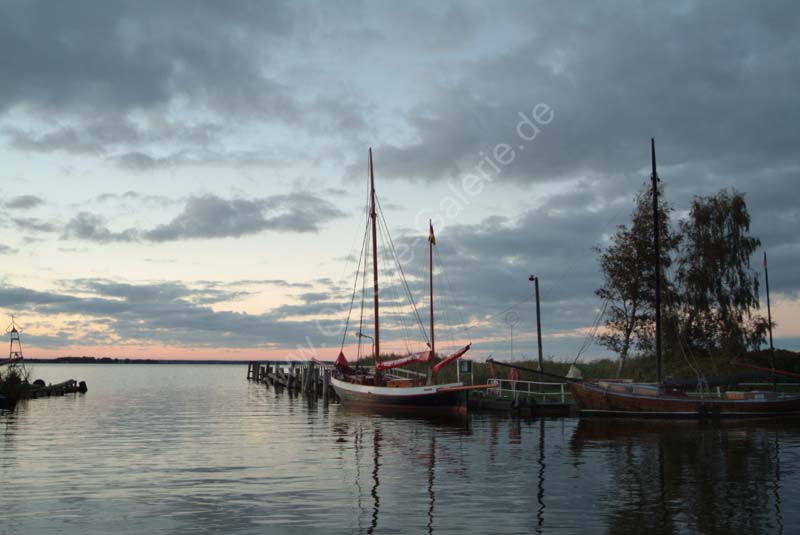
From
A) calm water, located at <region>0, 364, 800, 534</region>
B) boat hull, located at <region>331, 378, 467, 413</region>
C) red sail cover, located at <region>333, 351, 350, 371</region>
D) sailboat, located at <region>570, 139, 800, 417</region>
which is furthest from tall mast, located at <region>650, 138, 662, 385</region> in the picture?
red sail cover, located at <region>333, 351, 350, 371</region>

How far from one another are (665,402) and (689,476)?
68.1ft

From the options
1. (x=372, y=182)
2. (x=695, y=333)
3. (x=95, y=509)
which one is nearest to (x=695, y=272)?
(x=695, y=333)

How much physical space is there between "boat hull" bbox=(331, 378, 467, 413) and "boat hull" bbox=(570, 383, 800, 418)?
744 cm

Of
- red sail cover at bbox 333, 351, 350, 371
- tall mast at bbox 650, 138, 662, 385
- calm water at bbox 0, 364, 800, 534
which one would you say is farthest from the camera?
red sail cover at bbox 333, 351, 350, 371

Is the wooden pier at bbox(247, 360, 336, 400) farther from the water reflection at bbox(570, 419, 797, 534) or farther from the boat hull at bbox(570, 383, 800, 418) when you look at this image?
the water reflection at bbox(570, 419, 797, 534)

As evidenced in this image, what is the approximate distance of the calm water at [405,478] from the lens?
A: 54.9 ft

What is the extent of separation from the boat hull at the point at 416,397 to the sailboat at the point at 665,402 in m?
7.41

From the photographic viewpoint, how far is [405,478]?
22.6 metres

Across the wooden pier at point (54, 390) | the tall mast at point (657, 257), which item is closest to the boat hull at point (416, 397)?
the tall mast at point (657, 257)

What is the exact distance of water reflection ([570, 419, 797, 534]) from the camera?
54.3 feet

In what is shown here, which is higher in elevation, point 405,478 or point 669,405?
point 669,405

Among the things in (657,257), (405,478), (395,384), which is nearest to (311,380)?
(395,384)

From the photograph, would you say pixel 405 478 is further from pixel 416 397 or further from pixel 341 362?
pixel 341 362

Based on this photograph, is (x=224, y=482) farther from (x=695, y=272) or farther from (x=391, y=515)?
(x=695, y=272)
